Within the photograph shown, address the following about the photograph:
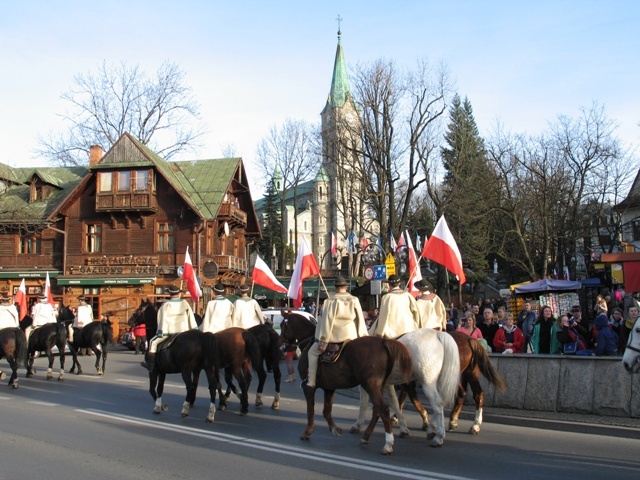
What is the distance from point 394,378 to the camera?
9039 mm

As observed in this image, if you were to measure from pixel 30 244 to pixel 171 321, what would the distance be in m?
35.2

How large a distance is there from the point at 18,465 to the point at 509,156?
1479 inches

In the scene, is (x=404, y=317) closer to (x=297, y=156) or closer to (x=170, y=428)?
(x=170, y=428)

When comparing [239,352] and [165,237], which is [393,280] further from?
[165,237]

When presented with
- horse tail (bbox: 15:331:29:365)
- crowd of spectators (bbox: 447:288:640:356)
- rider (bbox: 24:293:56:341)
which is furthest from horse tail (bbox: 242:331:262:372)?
rider (bbox: 24:293:56:341)

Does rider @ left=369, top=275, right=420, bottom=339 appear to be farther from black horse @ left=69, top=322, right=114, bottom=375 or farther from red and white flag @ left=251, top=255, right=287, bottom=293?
black horse @ left=69, top=322, right=114, bottom=375

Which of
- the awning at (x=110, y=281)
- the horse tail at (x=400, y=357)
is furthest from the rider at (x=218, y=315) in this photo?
the awning at (x=110, y=281)

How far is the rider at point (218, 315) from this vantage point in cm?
1280

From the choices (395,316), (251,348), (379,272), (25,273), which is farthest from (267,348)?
(25,273)

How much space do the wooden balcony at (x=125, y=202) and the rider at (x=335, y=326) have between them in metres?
33.3

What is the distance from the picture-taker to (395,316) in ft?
33.1

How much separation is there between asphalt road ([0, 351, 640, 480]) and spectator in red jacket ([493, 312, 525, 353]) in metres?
3.62

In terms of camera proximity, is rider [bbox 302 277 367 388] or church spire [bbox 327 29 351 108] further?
church spire [bbox 327 29 351 108]

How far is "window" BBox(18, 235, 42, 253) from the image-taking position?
43281 millimetres
